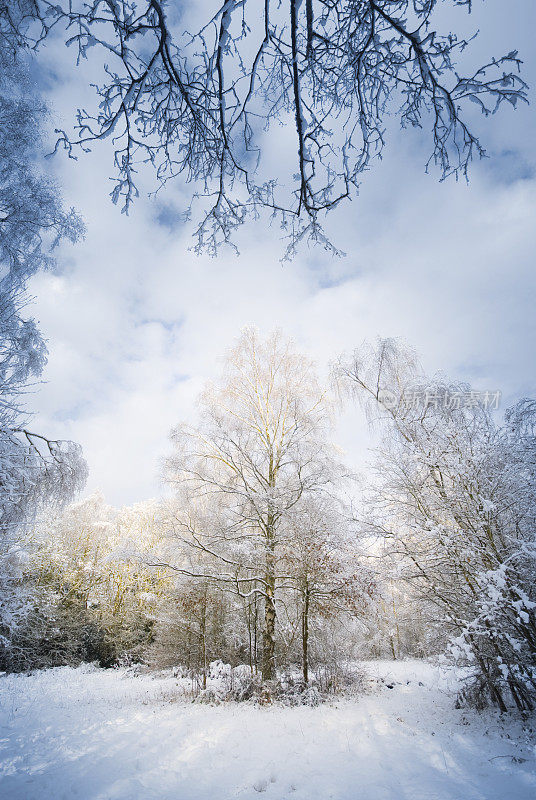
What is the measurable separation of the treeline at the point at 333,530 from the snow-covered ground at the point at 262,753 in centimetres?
97

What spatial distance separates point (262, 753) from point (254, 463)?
4.78 meters

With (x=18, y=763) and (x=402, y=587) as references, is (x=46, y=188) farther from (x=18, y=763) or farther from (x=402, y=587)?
(x=402, y=587)

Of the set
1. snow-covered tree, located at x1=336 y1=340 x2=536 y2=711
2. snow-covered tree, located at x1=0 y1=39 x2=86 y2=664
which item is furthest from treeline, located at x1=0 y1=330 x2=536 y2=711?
snow-covered tree, located at x1=0 y1=39 x2=86 y2=664

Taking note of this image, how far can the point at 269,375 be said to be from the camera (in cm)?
900

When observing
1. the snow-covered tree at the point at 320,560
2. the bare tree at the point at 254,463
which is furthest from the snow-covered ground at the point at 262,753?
the bare tree at the point at 254,463

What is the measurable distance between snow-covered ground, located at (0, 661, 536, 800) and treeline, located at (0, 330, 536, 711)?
97 cm

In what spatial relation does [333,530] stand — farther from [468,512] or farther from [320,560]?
[468,512]

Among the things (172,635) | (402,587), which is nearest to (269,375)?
(402,587)

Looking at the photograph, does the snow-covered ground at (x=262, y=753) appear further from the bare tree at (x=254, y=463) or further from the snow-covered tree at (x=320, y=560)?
the bare tree at (x=254, y=463)

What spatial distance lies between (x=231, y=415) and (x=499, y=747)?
23.9ft

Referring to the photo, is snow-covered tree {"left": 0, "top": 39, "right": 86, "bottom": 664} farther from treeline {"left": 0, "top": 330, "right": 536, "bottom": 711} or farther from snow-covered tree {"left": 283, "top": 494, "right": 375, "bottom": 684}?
snow-covered tree {"left": 283, "top": 494, "right": 375, "bottom": 684}

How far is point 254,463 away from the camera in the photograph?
7824 mm

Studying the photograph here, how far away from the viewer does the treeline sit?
4.50m

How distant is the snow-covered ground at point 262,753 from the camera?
11.6ft
